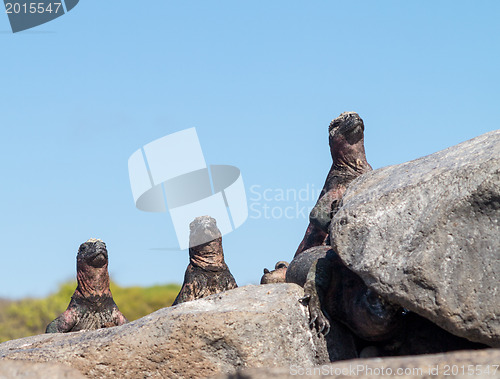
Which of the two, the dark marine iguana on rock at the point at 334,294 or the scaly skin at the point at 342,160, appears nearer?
Result: the dark marine iguana on rock at the point at 334,294

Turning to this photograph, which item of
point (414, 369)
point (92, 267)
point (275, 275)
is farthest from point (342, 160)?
point (414, 369)

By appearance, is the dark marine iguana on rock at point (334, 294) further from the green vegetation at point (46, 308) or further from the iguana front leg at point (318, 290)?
the green vegetation at point (46, 308)

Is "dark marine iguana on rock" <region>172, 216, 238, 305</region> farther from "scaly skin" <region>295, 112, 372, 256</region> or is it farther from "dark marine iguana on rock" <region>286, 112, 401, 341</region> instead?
"dark marine iguana on rock" <region>286, 112, 401, 341</region>

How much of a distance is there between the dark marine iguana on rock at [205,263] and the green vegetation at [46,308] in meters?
12.6

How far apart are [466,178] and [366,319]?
5.22 ft

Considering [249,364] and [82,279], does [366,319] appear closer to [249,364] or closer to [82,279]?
[249,364]

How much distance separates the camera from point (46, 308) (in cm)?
2408

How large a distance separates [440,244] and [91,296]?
5.47 meters

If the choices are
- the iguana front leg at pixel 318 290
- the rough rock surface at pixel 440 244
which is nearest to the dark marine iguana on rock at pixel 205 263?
the iguana front leg at pixel 318 290

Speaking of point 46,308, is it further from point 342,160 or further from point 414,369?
point 414,369

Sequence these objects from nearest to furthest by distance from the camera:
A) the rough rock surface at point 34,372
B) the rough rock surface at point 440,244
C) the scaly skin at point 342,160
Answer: the rough rock surface at point 34,372 < the rough rock surface at point 440,244 < the scaly skin at point 342,160

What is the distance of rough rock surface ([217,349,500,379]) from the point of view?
3.40 metres

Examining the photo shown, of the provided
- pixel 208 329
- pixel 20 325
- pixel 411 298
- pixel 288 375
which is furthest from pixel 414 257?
pixel 20 325

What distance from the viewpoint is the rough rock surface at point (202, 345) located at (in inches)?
237
